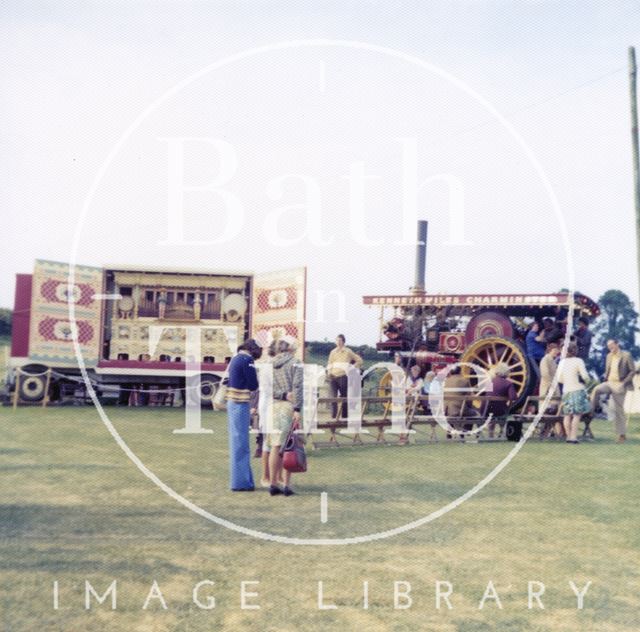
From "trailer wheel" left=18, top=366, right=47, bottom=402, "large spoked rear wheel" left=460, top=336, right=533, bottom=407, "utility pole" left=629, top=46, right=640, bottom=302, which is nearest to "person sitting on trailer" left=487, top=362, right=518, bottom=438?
"large spoked rear wheel" left=460, top=336, right=533, bottom=407

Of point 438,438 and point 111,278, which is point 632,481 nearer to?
point 438,438

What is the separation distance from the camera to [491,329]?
15.9 metres

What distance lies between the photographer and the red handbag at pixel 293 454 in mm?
7258

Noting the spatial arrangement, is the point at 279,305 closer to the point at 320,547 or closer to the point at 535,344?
the point at 535,344

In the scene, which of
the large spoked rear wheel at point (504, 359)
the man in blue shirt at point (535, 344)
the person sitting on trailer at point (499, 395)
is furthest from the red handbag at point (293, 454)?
the man in blue shirt at point (535, 344)

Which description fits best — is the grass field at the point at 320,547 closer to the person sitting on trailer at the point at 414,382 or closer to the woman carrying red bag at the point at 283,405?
the woman carrying red bag at the point at 283,405

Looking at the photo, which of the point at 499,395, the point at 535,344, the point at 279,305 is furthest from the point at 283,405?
the point at 279,305

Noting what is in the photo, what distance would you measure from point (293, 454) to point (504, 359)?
8760mm

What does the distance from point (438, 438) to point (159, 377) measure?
810cm

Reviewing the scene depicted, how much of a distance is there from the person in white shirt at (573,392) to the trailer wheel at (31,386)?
11551 millimetres

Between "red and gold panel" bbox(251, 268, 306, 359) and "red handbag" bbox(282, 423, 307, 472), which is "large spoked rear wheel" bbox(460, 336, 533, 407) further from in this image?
"red handbag" bbox(282, 423, 307, 472)

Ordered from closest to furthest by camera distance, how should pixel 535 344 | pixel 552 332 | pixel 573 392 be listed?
pixel 573 392 < pixel 552 332 < pixel 535 344

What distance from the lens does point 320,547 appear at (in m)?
5.25

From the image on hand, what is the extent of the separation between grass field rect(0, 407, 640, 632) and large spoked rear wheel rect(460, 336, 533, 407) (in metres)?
4.85
